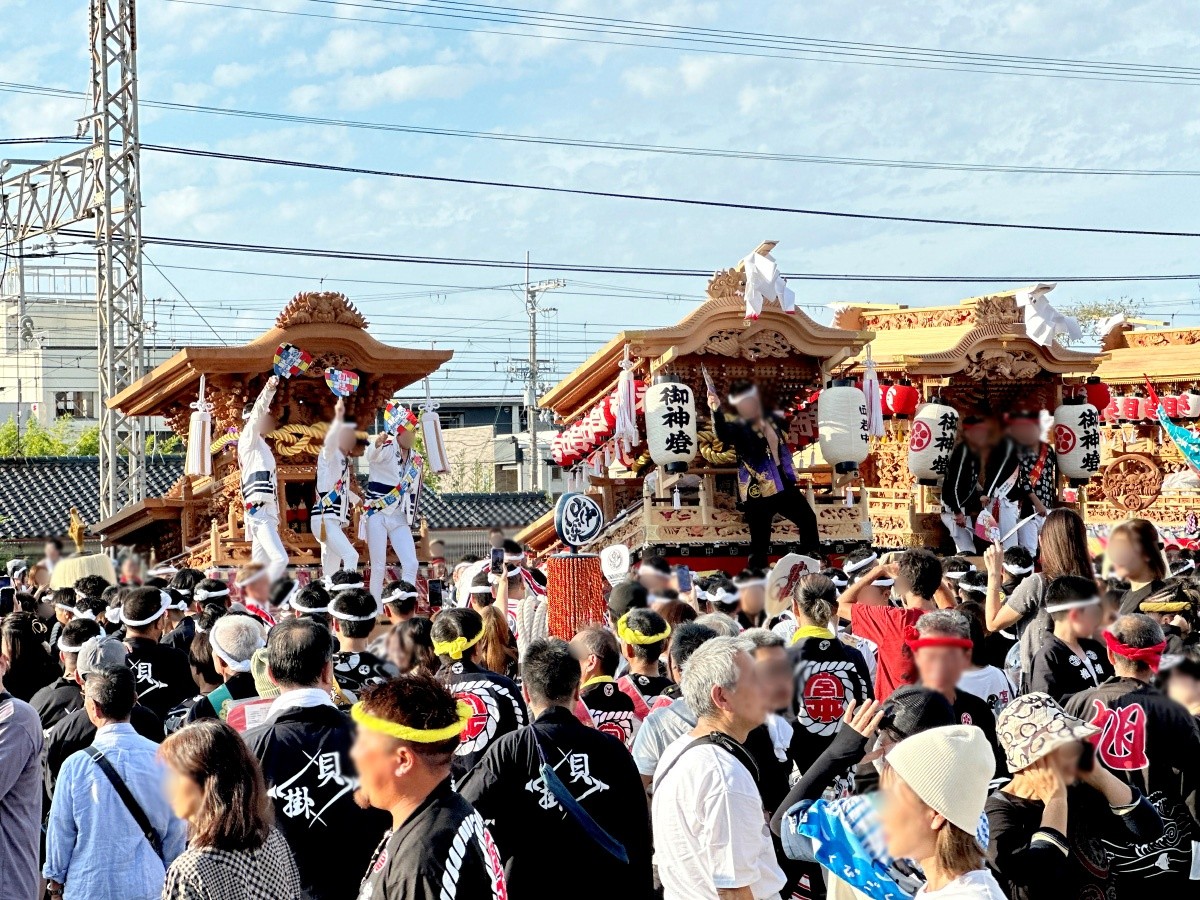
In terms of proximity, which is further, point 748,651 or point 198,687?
point 198,687

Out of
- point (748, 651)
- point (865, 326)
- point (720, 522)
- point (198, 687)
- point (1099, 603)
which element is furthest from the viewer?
point (865, 326)

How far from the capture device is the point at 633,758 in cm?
452

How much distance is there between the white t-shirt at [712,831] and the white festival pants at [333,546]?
1146 cm

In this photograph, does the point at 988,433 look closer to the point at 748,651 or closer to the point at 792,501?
the point at 748,651

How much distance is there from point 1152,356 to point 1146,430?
4.27 feet

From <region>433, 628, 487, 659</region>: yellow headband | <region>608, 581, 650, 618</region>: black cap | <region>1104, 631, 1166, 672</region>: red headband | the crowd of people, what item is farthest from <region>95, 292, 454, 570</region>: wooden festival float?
<region>1104, 631, 1166, 672</region>: red headband

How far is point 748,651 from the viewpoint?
12.9ft

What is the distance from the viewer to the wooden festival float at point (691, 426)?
54.4ft

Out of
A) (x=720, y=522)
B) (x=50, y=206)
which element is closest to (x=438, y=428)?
(x=720, y=522)

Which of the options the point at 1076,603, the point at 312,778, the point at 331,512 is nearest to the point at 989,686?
the point at 1076,603

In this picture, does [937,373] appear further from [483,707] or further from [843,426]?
[483,707]

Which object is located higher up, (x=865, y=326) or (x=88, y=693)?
(x=865, y=326)

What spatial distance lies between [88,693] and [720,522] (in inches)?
510

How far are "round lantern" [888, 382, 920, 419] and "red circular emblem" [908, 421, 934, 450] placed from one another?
281mm
